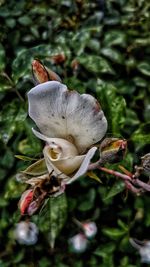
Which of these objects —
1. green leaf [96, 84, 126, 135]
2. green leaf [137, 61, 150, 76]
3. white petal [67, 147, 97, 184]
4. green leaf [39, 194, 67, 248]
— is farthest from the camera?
green leaf [137, 61, 150, 76]

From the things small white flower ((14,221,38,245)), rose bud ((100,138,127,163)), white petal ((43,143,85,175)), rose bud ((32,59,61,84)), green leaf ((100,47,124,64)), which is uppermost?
rose bud ((32,59,61,84))

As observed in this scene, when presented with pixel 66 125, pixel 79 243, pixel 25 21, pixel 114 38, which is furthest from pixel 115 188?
pixel 25 21

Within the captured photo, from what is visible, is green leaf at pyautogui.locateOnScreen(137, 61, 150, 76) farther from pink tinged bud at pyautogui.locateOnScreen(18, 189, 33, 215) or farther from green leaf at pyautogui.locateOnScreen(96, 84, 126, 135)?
pink tinged bud at pyautogui.locateOnScreen(18, 189, 33, 215)

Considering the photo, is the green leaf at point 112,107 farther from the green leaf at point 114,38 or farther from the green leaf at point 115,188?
the green leaf at point 114,38

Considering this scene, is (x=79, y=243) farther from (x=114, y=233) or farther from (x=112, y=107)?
(x=112, y=107)

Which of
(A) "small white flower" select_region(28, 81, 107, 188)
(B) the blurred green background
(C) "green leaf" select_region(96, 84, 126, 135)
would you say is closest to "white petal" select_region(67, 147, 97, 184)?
(A) "small white flower" select_region(28, 81, 107, 188)

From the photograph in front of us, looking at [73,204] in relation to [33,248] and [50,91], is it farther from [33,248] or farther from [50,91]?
[50,91]
